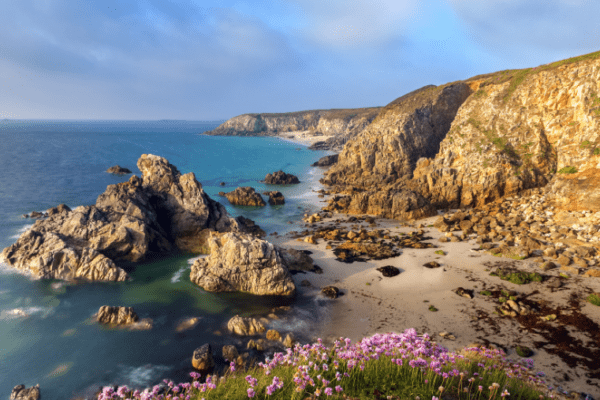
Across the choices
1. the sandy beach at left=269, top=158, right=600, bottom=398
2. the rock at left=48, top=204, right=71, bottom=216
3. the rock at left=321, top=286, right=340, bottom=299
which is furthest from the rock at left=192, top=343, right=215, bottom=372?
the rock at left=48, top=204, right=71, bottom=216

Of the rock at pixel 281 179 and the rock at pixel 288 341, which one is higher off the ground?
the rock at pixel 281 179

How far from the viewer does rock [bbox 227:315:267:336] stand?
21.4 meters

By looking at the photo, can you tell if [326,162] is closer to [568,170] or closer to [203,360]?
[568,170]

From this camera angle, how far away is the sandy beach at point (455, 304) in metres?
18.5

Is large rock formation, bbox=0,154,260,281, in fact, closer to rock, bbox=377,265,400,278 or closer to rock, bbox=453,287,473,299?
rock, bbox=377,265,400,278

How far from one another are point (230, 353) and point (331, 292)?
10.1 meters

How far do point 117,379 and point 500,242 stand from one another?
35951mm

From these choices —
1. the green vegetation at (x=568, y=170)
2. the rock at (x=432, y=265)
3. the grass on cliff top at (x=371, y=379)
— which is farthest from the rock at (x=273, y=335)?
the green vegetation at (x=568, y=170)

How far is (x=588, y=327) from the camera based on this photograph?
20188 millimetres

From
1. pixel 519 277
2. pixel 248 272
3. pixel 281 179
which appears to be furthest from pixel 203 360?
pixel 281 179

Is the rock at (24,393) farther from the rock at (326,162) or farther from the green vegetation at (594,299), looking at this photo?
the rock at (326,162)

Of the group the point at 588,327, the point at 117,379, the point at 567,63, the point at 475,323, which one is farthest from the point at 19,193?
the point at 567,63

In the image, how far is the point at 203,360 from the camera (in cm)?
1809

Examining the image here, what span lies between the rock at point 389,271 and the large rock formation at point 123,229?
1863 cm
